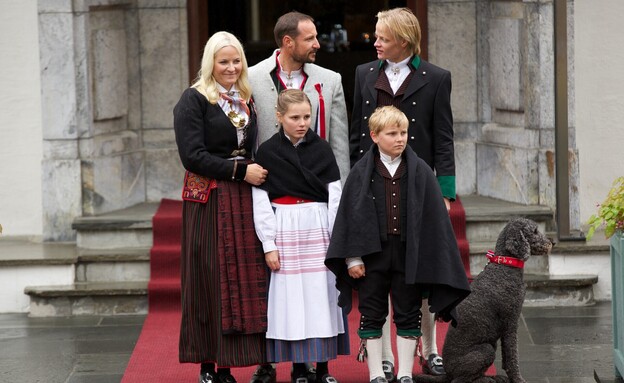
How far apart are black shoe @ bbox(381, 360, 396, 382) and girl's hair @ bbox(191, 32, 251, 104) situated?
1.54m

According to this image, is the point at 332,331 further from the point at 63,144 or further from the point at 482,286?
the point at 63,144

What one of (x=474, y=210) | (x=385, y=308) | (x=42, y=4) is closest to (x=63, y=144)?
(x=42, y=4)

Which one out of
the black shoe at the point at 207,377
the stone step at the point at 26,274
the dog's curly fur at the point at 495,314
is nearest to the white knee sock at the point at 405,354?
the dog's curly fur at the point at 495,314

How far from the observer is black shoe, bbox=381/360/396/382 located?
6790 millimetres

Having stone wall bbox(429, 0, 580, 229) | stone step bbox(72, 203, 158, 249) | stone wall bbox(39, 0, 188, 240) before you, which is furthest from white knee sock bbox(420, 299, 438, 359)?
stone wall bbox(39, 0, 188, 240)

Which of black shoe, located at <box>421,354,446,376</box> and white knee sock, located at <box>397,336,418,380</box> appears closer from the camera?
white knee sock, located at <box>397,336,418,380</box>

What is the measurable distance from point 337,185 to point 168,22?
3764 millimetres

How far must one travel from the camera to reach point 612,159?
964 cm

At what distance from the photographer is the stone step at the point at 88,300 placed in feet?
28.6

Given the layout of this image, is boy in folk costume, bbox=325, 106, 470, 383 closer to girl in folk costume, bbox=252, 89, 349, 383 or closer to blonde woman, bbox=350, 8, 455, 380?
girl in folk costume, bbox=252, 89, 349, 383

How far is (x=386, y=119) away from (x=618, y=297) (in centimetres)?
151

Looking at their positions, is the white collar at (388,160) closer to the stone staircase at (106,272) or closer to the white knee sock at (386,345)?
the white knee sock at (386,345)

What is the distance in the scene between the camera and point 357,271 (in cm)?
643

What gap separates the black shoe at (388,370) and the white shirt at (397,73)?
1.41 metres
